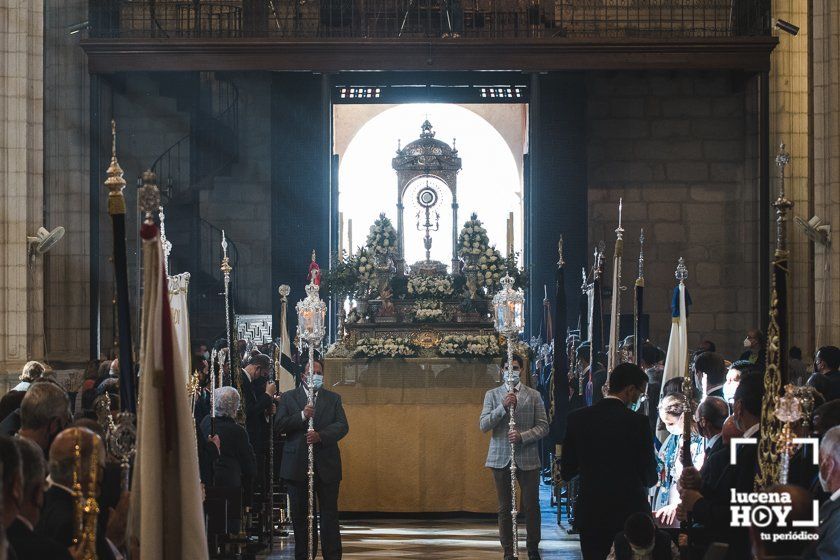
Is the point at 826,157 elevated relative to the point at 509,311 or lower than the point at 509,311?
elevated

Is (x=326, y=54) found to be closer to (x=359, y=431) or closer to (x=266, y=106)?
(x=266, y=106)

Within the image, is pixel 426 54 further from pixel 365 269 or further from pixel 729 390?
pixel 729 390

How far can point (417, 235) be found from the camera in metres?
20.0

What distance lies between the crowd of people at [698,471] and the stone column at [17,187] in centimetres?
754

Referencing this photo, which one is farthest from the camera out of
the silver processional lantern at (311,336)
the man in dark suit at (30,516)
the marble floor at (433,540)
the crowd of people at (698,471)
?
the marble floor at (433,540)

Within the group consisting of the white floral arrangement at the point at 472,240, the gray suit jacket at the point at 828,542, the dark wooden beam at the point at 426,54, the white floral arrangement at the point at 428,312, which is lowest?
the gray suit jacket at the point at 828,542

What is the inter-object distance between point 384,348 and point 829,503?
8.13 metres

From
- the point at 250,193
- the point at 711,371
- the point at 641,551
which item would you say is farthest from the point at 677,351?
the point at 250,193

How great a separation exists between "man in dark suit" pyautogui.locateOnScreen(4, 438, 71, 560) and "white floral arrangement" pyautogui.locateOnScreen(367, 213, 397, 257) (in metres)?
9.60

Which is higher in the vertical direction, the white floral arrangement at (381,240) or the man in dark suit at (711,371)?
the white floral arrangement at (381,240)

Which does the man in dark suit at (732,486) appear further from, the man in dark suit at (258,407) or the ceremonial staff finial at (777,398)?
the man in dark suit at (258,407)

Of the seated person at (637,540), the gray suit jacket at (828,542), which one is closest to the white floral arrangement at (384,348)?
the seated person at (637,540)

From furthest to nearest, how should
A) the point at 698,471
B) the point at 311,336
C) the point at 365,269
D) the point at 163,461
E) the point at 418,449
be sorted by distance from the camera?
the point at 365,269
the point at 418,449
the point at 311,336
the point at 698,471
the point at 163,461

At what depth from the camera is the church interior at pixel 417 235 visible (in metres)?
10.8
